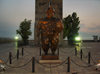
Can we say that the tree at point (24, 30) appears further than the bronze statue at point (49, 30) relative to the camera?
Yes

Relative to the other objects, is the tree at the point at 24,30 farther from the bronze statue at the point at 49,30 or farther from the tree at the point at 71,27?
the bronze statue at the point at 49,30

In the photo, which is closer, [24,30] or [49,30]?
[49,30]

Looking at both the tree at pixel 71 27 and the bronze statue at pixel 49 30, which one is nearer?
the bronze statue at pixel 49 30

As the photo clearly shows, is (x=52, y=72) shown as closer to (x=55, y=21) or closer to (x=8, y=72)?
(x=8, y=72)

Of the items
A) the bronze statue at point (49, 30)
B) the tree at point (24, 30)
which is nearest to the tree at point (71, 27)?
A: the tree at point (24, 30)

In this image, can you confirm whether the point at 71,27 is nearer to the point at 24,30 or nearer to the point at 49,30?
the point at 24,30

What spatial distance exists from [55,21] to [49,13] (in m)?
0.89

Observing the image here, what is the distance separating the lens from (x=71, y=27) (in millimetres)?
28047

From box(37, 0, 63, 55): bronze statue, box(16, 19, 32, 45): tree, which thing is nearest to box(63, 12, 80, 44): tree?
box(16, 19, 32, 45): tree

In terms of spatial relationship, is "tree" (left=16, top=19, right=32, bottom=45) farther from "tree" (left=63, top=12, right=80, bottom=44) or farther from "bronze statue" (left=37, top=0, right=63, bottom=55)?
"bronze statue" (left=37, top=0, right=63, bottom=55)

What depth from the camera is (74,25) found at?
91.9ft

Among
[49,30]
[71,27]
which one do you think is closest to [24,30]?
[71,27]

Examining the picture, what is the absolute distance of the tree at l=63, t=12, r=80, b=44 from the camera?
27750 millimetres

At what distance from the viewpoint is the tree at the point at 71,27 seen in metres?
27.8
